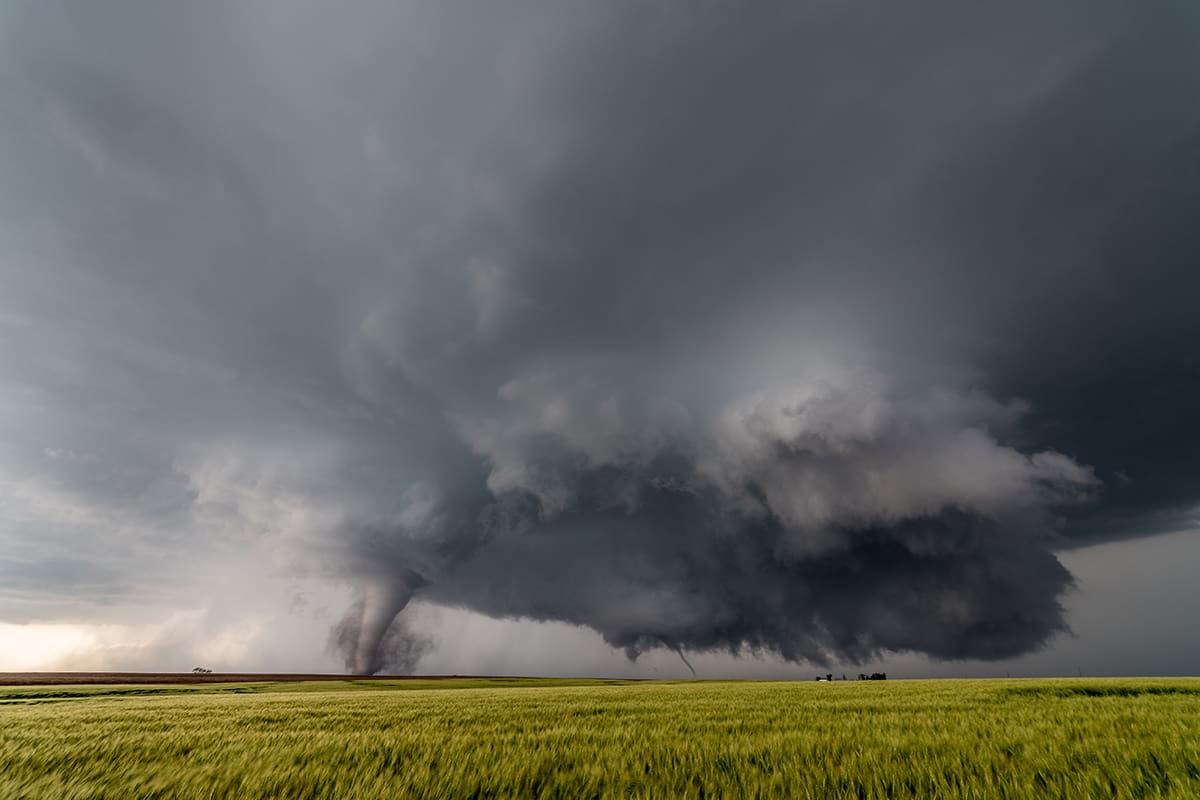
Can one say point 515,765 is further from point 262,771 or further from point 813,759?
point 813,759

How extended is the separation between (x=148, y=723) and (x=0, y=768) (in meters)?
6.12

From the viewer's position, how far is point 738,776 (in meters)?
5.16

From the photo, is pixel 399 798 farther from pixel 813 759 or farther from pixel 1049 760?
pixel 1049 760

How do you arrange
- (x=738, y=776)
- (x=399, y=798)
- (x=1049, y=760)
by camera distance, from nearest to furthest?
(x=399, y=798)
(x=738, y=776)
(x=1049, y=760)

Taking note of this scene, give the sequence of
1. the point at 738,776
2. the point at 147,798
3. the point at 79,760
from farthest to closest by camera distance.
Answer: the point at 79,760 < the point at 738,776 < the point at 147,798

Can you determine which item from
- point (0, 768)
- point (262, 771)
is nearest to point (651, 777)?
point (262, 771)

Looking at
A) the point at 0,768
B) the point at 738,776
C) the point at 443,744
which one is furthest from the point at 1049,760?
the point at 0,768

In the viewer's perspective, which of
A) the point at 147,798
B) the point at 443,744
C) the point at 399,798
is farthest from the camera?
the point at 443,744

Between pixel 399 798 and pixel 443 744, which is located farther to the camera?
pixel 443 744

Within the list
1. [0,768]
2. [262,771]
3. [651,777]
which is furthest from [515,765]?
[0,768]

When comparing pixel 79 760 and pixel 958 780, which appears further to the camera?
pixel 79 760

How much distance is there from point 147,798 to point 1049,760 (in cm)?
929

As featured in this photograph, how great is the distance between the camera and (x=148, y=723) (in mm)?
11141

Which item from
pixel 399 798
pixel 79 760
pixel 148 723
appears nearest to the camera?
pixel 399 798
